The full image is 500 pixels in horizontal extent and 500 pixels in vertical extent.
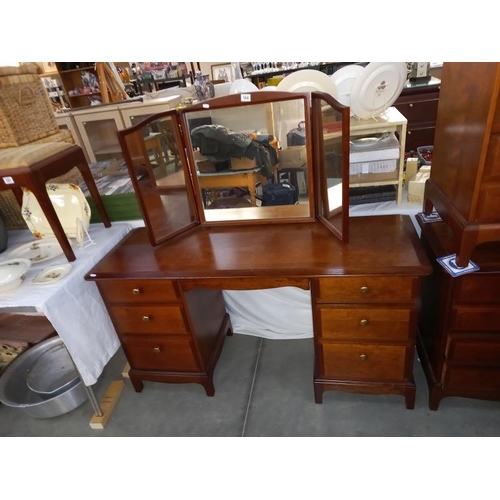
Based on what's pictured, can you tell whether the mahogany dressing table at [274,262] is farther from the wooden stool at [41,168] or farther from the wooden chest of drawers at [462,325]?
the wooden stool at [41,168]

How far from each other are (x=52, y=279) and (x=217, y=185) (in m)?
0.77

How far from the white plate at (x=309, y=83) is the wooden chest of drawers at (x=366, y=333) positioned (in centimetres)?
77

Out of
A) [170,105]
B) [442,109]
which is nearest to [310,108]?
[442,109]

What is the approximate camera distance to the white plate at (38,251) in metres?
1.52

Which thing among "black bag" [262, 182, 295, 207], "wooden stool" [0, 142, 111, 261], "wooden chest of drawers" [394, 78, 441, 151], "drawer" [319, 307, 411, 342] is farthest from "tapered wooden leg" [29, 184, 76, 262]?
"wooden chest of drawers" [394, 78, 441, 151]

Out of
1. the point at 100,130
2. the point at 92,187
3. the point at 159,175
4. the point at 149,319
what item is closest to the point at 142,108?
the point at 100,130

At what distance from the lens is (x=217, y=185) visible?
152 centimetres

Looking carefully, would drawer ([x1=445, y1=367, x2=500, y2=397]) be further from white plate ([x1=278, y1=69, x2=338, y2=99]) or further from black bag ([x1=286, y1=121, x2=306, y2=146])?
white plate ([x1=278, y1=69, x2=338, y2=99])

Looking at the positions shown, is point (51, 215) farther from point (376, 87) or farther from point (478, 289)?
point (478, 289)

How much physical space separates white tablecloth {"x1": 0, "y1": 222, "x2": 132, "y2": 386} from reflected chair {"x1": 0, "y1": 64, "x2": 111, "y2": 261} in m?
0.09

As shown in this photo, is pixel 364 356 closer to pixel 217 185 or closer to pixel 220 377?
pixel 220 377

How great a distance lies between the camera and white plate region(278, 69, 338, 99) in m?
1.39

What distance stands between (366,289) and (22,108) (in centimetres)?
168

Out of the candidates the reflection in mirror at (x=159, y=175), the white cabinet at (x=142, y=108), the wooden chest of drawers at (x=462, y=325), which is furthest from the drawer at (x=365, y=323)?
the white cabinet at (x=142, y=108)
